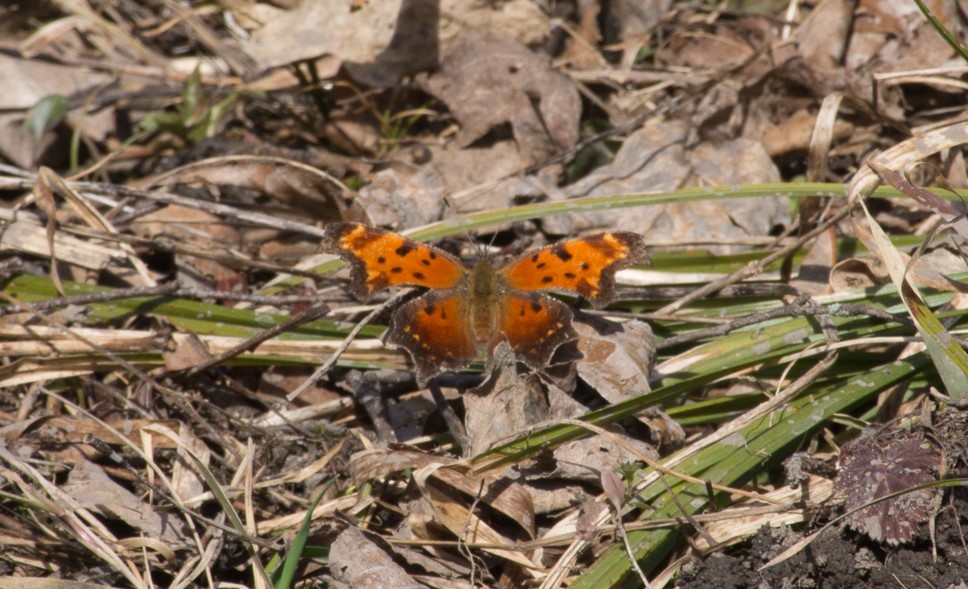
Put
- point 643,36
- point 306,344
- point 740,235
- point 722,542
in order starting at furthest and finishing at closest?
point 643,36, point 740,235, point 306,344, point 722,542

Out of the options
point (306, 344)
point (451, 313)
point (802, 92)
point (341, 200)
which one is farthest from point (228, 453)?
point (802, 92)

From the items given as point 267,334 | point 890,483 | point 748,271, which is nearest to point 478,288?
point 267,334

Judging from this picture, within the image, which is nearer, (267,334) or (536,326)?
(536,326)

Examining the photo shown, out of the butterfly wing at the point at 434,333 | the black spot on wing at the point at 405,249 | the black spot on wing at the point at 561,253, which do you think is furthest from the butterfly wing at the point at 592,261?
the black spot on wing at the point at 405,249

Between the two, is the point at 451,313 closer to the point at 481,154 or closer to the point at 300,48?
the point at 481,154

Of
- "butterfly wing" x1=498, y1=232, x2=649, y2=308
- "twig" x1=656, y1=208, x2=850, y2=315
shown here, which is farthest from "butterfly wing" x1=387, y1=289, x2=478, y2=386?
"twig" x1=656, y1=208, x2=850, y2=315

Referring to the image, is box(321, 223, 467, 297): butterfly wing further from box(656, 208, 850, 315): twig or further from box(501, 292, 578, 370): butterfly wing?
box(656, 208, 850, 315): twig

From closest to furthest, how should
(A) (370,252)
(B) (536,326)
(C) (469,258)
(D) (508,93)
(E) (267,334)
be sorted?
(B) (536,326), (A) (370,252), (E) (267,334), (C) (469,258), (D) (508,93)

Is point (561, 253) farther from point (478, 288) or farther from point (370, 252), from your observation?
point (370, 252)
